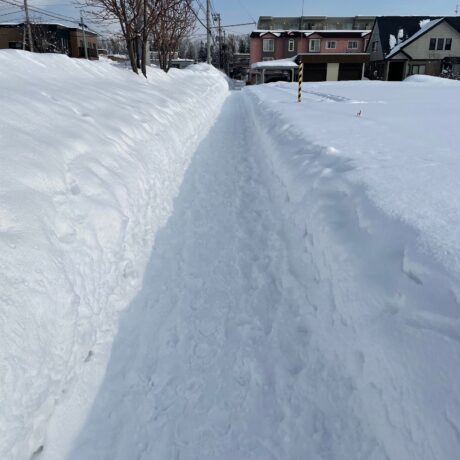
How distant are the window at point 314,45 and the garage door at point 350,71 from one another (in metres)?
11.1

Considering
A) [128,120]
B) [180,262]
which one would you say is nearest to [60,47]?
[128,120]

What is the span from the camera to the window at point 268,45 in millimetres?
53438

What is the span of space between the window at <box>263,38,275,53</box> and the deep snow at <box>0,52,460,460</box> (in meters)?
53.5

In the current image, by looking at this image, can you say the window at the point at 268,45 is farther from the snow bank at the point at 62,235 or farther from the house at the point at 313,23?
the snow bank at the point at 62,235

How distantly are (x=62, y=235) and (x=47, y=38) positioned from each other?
52152 millimetres

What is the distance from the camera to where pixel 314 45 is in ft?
177

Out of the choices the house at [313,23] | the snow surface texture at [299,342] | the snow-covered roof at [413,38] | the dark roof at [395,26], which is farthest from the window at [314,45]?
the snow surface texture at [299,342]

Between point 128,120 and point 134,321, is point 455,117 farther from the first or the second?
point 134,321

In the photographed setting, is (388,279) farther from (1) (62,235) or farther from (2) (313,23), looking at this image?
(2) (313,23)

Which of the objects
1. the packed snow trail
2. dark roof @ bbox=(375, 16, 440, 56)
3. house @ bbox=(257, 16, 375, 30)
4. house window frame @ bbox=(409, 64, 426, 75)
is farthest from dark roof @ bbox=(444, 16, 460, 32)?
the packed snow trail

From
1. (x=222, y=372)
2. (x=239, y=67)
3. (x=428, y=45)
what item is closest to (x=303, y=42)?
(x=428, y=45)

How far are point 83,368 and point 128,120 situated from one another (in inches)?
192

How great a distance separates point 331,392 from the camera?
2646mm

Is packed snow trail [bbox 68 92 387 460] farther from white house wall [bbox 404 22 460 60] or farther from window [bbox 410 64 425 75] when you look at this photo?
window [bbox 410 64 425 75]
